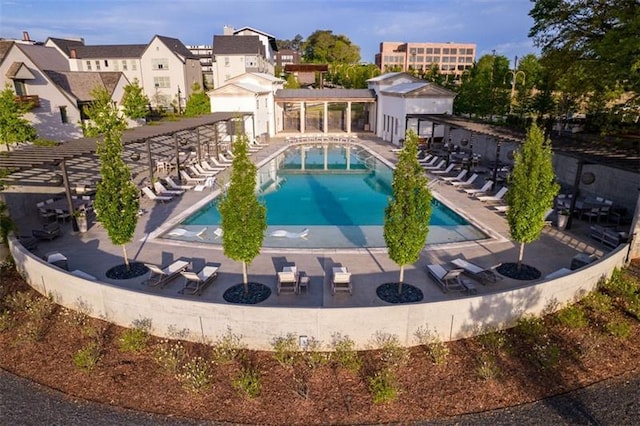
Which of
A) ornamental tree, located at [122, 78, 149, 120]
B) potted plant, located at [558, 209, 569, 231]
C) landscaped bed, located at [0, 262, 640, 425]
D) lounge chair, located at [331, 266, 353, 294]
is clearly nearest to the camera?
landscaped bed, located at [0, 262, 640, 425]

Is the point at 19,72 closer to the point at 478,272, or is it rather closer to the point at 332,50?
the point at 478,272

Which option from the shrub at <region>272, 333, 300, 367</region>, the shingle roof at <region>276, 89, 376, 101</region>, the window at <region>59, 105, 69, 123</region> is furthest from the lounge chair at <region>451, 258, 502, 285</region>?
the window at <region>59, 105, 69, 123</region>

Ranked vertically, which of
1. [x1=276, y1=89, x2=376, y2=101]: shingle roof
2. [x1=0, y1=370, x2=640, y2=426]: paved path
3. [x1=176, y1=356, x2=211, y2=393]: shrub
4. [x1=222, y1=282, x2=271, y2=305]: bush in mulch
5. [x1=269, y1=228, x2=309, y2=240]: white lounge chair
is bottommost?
[x1=0, y1=370, x2=640, y2=426]: paved path

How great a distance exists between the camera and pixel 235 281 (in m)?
11.8

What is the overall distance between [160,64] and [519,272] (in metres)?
56.1

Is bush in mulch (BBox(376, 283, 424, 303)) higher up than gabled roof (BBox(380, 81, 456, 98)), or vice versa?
gabled roof (BBox(380, 81, 456, 98))

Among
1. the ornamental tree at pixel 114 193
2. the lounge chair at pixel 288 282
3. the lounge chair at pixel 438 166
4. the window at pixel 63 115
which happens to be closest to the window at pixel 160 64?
the window at pixel 63 115

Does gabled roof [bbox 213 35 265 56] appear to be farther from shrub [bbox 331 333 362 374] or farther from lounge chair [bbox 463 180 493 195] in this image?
shrub [bbox 331 333 362 374]

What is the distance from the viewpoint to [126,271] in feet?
40.3

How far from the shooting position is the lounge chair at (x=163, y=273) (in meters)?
11.4

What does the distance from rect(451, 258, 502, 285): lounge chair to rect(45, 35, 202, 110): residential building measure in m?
51.4

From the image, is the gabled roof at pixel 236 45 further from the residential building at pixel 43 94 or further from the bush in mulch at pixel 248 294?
the bush in mulch at pixel 248 294

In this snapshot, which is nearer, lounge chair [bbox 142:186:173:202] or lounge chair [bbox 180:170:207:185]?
lounge chair [bbox 142:186:173:202]

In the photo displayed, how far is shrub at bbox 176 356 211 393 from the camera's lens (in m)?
8.09
